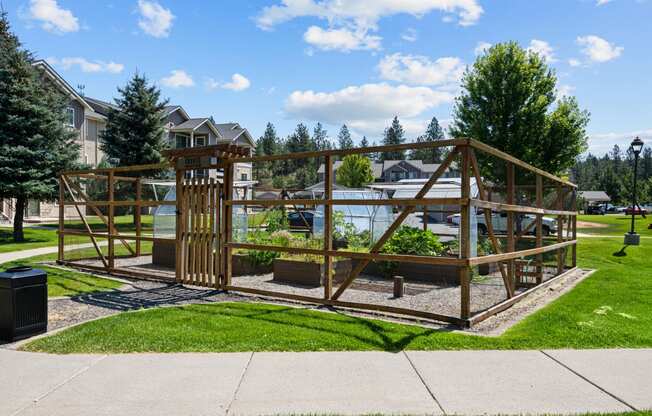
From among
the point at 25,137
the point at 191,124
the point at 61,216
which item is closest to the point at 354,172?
the point at 191,124

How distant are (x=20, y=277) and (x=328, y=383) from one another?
393 cm

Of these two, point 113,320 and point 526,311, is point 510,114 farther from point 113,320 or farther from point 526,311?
point 113,320

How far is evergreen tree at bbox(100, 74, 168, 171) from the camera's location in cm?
2692

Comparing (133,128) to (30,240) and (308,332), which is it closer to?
(30,240)

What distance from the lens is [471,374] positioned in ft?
14.5

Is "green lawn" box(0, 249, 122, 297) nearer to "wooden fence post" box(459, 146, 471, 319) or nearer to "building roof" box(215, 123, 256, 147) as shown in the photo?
"wooden fence post" box(459, 146, 471, 319)

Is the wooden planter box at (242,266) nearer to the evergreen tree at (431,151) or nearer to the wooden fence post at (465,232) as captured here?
the wooden fence post at (465,232)

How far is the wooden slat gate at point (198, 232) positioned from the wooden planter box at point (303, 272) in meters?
1.46

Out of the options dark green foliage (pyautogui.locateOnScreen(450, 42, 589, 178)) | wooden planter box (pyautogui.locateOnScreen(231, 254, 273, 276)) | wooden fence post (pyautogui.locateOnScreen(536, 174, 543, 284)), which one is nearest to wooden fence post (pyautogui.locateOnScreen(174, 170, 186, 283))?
wooden planter box (pyautogui.locateOnScreen(231, 254, 273, 276))

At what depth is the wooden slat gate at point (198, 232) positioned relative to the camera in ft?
29.1

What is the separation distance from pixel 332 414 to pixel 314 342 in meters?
1.82

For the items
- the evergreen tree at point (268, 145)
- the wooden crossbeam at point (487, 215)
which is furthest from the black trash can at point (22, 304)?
the evergreen tree at point (268, 145)

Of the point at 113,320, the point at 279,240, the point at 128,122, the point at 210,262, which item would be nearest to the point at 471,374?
the point at 113,320

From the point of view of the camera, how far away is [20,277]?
5.53 meters
